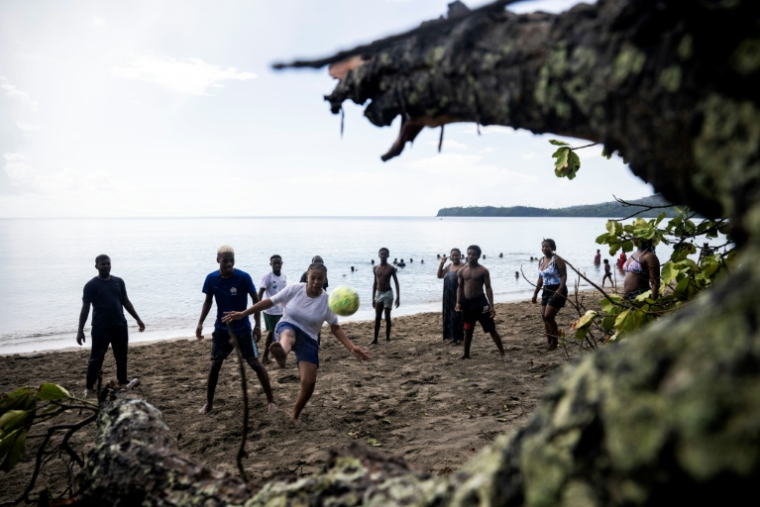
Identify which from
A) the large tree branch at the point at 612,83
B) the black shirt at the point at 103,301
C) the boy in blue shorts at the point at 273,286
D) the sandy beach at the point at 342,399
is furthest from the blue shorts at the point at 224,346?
the large tree branch at the point at 612,83

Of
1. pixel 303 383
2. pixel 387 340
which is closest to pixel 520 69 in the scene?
pixel 303 383

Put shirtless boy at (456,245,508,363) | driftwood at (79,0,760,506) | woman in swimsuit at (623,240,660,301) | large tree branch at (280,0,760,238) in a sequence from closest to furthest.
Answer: driftwood at (79,0,760,506) → large tree branch at (280,0,760,238) → woman in swimsuit at (623,240,660,301) → shirtless boy at (456,245,508,363)

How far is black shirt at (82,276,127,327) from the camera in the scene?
7.31m

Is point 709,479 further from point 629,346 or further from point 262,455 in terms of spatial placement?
point 262,455

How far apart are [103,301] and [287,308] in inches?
139

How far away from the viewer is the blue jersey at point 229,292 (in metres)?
6.33

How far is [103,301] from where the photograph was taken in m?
7.34

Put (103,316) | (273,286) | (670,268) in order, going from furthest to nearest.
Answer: (273,286)
(103,316)
(670,268)

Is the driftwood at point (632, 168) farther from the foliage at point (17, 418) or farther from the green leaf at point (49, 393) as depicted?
the green leaf at point (49, 393)

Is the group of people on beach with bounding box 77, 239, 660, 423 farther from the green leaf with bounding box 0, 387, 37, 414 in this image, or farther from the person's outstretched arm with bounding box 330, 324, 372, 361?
the green leaf with bounding box 0, 387, 37, 414

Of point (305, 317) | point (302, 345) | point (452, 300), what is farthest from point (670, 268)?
point (452, 300)

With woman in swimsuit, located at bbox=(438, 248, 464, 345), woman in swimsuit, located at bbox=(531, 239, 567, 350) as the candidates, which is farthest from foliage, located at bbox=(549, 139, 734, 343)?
woman in swimsuit, located at bbox=(438, 248, 464, 345)

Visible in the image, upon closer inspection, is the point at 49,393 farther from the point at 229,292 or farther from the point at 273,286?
the point at 273,286

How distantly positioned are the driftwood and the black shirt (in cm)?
686
